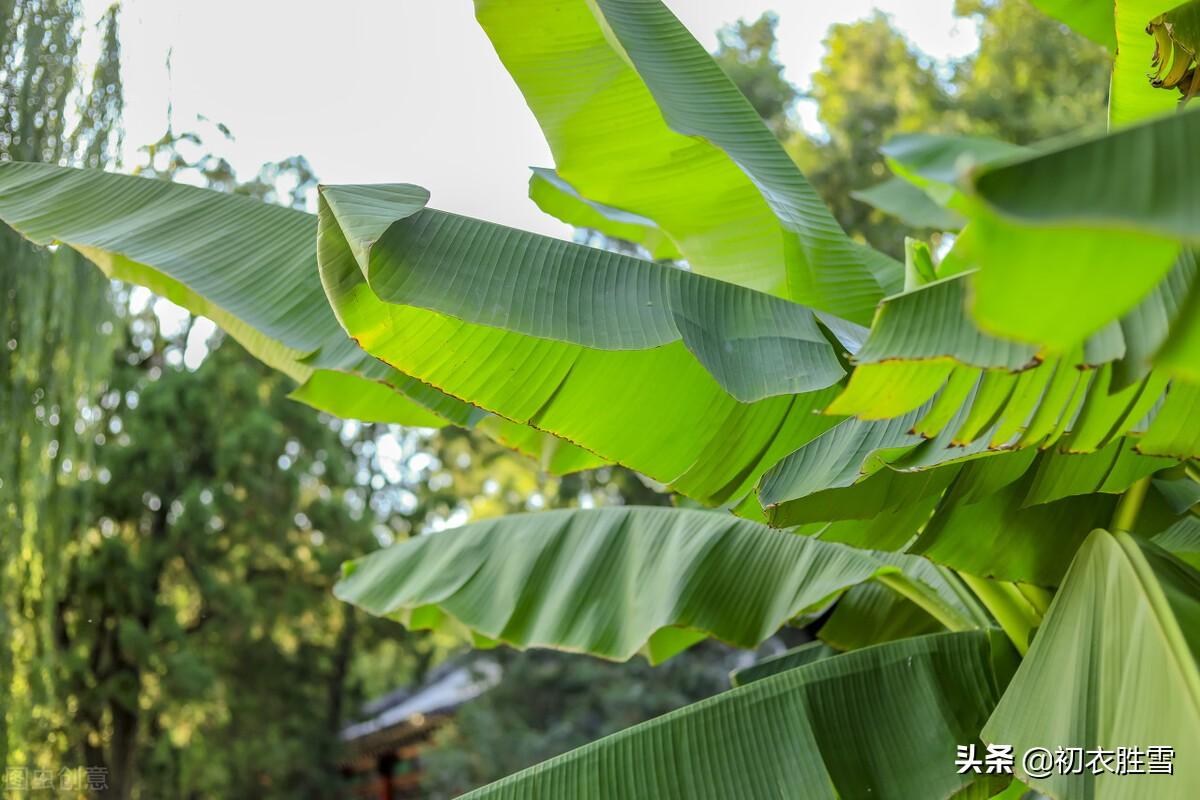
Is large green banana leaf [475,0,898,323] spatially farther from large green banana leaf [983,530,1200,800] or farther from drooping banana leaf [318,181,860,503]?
large green banana leaf [983,530,1200,800]

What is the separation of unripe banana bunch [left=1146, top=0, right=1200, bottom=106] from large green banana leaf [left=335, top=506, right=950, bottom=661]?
3.04 ft

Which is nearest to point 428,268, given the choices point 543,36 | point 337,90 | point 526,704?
point 543,36

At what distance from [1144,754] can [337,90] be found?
4101 mm

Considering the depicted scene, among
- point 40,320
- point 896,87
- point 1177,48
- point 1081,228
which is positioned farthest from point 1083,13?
point 896,87

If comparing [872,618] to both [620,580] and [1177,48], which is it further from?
[1177,48]

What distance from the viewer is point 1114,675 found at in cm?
136

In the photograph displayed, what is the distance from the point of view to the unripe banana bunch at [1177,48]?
1.51 meters

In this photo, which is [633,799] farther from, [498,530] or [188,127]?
[188,127]

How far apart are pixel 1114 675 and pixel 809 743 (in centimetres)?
45

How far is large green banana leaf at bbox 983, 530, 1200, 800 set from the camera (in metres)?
1.25

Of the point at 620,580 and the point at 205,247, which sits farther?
the point at 620,580

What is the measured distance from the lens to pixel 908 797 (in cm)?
162

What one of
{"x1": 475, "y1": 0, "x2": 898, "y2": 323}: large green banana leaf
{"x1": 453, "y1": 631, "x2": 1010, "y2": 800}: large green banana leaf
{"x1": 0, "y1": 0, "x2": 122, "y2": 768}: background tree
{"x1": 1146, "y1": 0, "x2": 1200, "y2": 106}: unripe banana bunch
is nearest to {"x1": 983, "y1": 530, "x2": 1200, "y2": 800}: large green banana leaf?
{"x1": 453, "y1": 631, "x2": 1010, "y2": 800}: large green banana leaf

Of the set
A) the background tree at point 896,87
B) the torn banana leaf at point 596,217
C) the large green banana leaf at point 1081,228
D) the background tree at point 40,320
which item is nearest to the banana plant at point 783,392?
the large green banana leaf at point 1081,228
